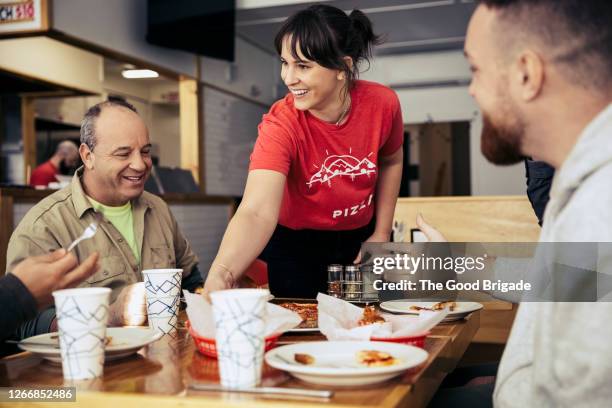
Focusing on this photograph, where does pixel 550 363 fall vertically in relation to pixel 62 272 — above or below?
below

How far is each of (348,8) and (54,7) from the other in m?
2.95

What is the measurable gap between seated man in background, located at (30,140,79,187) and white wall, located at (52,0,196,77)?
4.54 ft

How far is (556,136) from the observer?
1073mm

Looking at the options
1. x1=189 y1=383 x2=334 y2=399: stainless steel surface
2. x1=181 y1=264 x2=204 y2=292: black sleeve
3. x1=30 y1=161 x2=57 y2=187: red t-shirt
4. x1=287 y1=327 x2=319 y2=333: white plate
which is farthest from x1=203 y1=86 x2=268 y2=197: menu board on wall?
x1=189 y1=383 x2=334 y2=399: stainless steel surface

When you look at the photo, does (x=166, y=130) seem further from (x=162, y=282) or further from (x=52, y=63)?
(x=162, y=282)

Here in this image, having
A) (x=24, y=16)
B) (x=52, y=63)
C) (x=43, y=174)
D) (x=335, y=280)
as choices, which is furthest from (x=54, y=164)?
(x=335, y=280)

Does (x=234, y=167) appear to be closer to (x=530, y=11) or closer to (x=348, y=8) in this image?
(x=348, y=8)

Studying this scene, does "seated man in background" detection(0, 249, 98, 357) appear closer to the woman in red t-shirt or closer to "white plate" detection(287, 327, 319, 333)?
"white plate" detection(287, 327, 319, 333)

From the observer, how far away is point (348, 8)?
21.5 ft

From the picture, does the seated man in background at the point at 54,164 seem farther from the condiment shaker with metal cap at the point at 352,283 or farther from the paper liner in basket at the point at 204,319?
the paper liner in basket at the point at 204,319

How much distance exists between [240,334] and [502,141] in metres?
0.56

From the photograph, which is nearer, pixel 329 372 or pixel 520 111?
pixel 329 372

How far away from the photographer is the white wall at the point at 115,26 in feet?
15.8

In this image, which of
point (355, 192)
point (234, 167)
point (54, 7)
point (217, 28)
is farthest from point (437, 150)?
point (355, 192)
